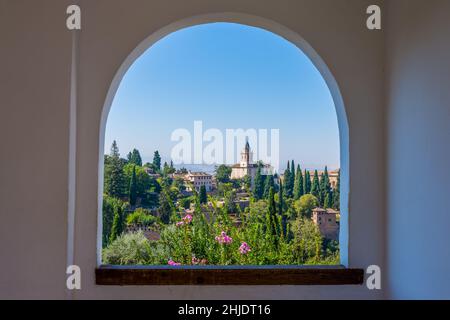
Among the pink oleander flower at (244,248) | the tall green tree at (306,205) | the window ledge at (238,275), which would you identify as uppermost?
the tall green tree at (306,205)

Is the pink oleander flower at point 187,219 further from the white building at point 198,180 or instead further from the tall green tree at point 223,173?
the tall green tree at point 223,173

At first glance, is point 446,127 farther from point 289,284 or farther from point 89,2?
point 89,2

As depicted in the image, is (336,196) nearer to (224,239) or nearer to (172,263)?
(224,239)

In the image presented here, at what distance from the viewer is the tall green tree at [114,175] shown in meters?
1.81

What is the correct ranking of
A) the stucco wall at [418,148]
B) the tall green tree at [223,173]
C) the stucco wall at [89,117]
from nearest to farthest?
the stucco wall at [418,148] → the stucco wall at [89,117] → the tall green tree at [223,173]

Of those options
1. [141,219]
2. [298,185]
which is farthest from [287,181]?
[141,219]

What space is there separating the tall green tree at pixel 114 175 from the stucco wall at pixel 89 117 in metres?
0.22

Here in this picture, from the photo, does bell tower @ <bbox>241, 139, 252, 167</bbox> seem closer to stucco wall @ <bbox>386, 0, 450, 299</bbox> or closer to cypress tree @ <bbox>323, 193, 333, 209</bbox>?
cypress tree @ <bbox>323, 193, 333, 209</bbox>

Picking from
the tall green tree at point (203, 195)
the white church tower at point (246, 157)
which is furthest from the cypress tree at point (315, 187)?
the tall green tree at point (203, 195)

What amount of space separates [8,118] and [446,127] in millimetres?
1723

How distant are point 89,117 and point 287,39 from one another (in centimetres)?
103

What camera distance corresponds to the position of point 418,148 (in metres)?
1.31
